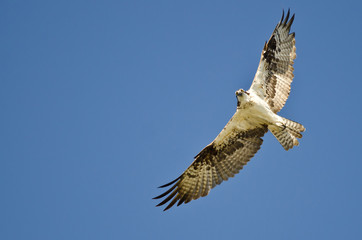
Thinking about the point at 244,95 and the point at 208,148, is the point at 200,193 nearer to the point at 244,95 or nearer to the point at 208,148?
the point at 208,148

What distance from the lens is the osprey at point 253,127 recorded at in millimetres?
8711

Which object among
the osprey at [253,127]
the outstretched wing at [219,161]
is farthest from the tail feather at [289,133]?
the outstretched wing at [219,161]

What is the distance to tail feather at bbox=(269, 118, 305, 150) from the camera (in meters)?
8.60

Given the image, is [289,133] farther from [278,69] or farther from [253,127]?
[278,69]

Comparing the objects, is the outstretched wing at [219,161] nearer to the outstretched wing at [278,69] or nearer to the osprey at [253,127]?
the osprey at [253,127]

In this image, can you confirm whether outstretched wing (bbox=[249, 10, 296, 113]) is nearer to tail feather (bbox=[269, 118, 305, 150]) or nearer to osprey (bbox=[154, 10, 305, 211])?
osprey (bbox=[154, 10, 305, 211])

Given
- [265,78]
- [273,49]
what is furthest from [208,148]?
[273,49]

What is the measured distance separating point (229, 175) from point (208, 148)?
0.74 metres

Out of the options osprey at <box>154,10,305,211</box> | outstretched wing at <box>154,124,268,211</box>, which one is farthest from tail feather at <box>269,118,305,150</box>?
outstretched wing at <box>154,124,268,211</box>

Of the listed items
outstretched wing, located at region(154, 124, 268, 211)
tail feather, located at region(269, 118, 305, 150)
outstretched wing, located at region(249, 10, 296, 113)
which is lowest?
tail feather, located at region(269, 118, 305, 150)

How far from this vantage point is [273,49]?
352 inches

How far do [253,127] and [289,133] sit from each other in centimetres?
80

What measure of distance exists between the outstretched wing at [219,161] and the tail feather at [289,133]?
0.45 metres

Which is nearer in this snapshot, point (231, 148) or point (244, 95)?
point (244, 95)
